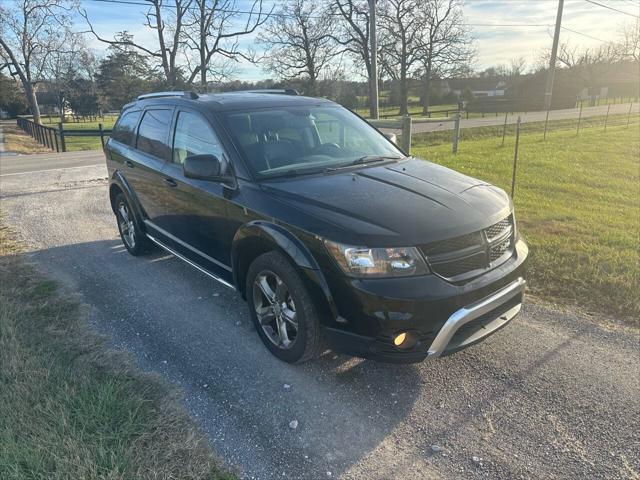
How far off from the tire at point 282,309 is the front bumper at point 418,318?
0.17 m

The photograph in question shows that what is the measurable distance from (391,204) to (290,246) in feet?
2.32

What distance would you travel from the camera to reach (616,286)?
4.45 m

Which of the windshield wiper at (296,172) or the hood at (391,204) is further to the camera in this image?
the windshield wiper at (296,172)

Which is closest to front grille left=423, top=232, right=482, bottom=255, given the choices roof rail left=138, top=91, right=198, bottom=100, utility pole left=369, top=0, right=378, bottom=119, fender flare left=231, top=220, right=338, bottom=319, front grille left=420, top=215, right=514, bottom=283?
front grille left=420, top=215, right=514, bottom=283

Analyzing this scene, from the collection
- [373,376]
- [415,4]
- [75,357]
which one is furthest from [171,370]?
[415,4]

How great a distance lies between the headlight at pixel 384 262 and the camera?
2715mm

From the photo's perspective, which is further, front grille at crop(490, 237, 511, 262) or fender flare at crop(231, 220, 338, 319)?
front grille at crop(490, 237, 511, 262)

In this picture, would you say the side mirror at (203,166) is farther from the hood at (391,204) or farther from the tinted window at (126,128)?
the tinted window at (126,128)

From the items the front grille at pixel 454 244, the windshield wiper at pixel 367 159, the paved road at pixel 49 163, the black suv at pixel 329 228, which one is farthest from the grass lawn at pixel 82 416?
the paved road at pixel 49 163

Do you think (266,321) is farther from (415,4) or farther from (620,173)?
(415,4)

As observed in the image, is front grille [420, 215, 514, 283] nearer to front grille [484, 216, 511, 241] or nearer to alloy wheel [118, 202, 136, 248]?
front grille [484, 216, 511, 241]

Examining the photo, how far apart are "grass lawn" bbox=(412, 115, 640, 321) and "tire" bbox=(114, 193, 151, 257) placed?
4276 millimetres

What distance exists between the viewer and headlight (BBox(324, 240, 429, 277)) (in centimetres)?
271

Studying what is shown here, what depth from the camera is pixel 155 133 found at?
4.71 metres
